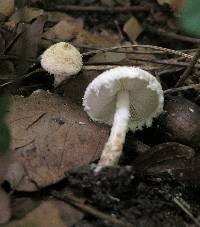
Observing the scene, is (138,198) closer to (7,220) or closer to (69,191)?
(69,191)

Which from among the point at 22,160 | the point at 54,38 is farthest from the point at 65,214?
the point at 54,38

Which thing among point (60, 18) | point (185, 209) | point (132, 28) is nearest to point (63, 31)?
point (60, 18)

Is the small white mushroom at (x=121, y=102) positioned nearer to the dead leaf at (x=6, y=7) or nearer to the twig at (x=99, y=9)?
the dead leaf at (x=6, y=7)

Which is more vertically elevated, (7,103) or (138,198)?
(7,103)

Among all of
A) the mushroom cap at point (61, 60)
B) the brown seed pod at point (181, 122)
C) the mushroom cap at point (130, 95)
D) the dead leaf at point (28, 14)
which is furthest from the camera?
the dead leaf at point (28, 14)

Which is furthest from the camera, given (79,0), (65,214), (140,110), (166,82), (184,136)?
(79,0)

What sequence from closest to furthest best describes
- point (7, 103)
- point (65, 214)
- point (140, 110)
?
1. point (7, 103)
2. point (65, 214)
3. point (140, 110)

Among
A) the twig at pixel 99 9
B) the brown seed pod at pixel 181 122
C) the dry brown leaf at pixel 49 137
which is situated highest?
the twig at pixel 99 9

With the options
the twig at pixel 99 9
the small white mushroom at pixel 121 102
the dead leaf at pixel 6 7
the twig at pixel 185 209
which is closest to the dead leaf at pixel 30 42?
the dead leaf at pixel 6 7
